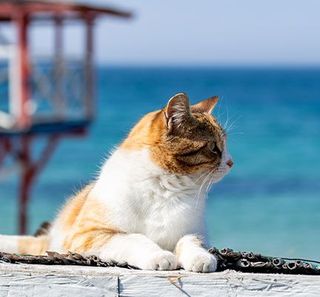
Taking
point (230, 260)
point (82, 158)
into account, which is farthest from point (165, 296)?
point (82, 158)

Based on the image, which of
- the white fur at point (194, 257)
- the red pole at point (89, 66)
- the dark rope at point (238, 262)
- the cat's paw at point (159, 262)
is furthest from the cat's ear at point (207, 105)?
the red pole at point (89, 66)

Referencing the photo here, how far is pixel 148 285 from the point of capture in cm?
242

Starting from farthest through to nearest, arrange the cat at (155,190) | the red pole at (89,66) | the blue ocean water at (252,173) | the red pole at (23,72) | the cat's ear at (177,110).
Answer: the blue ocean water at (252,173), the red pole at (89,66), the red pole at (23,72), the cat's ear at (177,110), the cat at (155,190)

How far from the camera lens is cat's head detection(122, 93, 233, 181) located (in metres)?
3.35

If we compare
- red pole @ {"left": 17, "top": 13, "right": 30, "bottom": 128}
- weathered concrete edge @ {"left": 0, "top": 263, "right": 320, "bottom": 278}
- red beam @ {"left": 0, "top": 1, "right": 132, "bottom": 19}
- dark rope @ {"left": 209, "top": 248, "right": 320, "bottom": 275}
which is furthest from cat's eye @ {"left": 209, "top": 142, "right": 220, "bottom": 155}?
red pole @ {"left": 17, "top": 13, "right": 30, "bottom": 128}

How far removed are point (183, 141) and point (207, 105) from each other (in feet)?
1.27

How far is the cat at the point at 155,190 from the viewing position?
124 inches

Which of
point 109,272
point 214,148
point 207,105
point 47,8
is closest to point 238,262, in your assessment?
point 109,272

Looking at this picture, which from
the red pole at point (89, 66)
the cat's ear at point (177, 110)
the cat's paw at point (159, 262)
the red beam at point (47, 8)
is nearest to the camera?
the cat's paw at point (159, 262)

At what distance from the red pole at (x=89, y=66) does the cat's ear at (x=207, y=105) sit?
36.7ft

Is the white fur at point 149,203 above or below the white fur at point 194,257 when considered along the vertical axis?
above

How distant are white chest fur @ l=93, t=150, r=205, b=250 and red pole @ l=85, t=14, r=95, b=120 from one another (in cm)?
1166

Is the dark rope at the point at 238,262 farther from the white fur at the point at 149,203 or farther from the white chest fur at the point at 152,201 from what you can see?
the white chest fur at the point at 152,201

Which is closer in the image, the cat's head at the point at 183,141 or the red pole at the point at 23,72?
the cat's head at the point at 183,141
